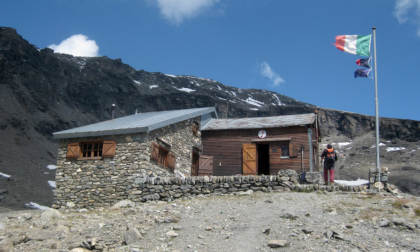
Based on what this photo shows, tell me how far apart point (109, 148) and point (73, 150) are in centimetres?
215

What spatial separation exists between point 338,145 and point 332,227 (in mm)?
76079

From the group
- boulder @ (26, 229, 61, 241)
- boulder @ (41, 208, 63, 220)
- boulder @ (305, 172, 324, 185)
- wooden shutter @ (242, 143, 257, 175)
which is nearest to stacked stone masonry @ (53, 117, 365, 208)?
boulder @ (305, 172, 324, 185)

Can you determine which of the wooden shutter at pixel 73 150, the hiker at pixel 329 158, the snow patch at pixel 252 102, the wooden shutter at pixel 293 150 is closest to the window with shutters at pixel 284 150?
the wooden shutter at pixel 293 150

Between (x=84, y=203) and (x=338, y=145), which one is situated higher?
(x=338, y=145)

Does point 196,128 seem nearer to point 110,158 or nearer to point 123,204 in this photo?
point 110,158

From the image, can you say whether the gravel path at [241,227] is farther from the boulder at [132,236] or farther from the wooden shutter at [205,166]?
the wooden shutter at [205,166]

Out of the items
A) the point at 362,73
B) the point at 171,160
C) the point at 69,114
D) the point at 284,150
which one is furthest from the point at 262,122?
the point at 69,114

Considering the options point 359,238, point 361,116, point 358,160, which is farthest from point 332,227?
point 361,116

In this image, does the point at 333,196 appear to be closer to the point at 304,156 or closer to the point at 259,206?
the point at 259,206

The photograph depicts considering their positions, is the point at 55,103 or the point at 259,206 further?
the point at 55,103

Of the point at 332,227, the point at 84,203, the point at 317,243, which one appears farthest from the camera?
the point at 84,203

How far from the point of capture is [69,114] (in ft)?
246

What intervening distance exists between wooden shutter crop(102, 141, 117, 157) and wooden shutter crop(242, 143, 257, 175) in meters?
8.18

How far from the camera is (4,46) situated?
74188 mm
